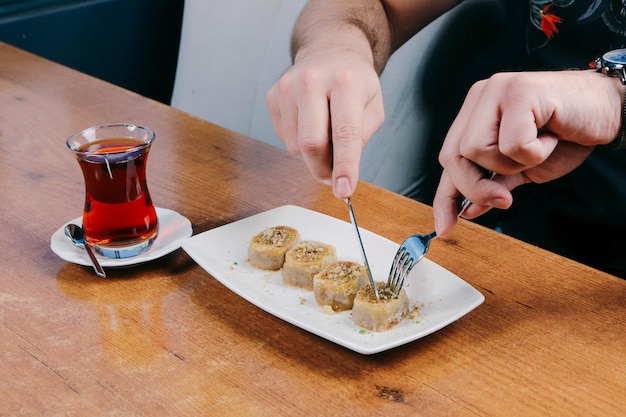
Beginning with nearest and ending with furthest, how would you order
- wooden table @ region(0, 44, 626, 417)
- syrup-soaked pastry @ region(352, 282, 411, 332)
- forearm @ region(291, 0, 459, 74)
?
wooden table @ region(0, 44, 626, 417) < syrup-soaked pastry @ region(352, 282, 411, 332) < forearm @ region(291, 0, 459, 74)

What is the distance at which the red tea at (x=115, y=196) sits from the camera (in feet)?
3.32

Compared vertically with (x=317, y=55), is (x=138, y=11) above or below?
below

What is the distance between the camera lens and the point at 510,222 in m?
1.64

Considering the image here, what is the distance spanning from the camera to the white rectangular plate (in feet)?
2.85

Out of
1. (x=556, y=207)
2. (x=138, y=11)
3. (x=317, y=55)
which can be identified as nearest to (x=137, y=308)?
(x=317, y=55)

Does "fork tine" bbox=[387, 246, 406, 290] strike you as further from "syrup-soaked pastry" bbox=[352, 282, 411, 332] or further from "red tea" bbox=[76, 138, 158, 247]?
"red tea" bbox=[76, 138, 158, 247]

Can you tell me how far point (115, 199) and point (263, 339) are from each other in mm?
300

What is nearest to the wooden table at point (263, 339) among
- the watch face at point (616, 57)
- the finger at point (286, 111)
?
the finger at point (286, 111)

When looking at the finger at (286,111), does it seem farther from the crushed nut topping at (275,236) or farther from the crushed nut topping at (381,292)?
the crushed nut topping at (381,292)

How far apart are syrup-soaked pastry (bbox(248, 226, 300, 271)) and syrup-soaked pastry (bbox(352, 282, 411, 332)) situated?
142mm

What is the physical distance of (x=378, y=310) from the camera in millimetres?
879

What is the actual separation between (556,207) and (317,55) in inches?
24.6

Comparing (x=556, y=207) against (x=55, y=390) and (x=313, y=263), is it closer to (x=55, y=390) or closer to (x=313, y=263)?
(x=313, y=263)

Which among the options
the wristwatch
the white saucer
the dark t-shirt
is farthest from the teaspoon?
the dark t-shirt
